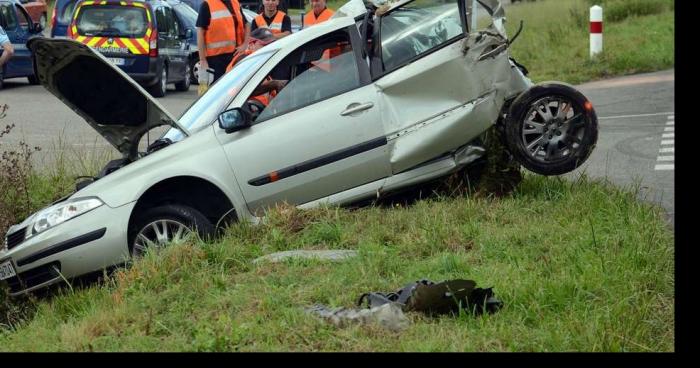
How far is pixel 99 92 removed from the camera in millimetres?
8781

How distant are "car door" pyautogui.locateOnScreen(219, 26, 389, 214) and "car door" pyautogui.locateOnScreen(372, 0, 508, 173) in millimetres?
145

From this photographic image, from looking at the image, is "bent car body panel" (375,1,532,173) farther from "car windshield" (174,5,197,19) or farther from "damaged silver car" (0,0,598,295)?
"car windshield" (174,5,197,19)

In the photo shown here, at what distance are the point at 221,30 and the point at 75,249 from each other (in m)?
5.07

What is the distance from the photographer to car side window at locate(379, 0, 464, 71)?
8594 mm

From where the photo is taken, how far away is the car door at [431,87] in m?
8.33

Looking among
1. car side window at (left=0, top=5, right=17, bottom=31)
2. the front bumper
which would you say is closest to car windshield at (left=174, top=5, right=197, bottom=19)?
car side window at (left=0, top=5, right=17, bottom=31)

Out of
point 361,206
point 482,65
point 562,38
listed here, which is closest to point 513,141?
point 482,65

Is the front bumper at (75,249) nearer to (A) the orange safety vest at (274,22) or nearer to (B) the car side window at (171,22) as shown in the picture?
(A) the orange safety vest at (274,22)

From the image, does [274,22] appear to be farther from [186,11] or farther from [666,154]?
[186,11]

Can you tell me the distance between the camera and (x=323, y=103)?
827 cm

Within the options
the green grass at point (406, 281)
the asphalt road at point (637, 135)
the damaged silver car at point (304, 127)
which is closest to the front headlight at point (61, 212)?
the damaged silver car at point (304, 127)

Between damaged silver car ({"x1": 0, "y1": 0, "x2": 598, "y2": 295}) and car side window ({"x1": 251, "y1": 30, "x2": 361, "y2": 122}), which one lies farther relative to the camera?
car side window ({"x1": 251, "y1": 30, "x2": 361, "y2": 122})
